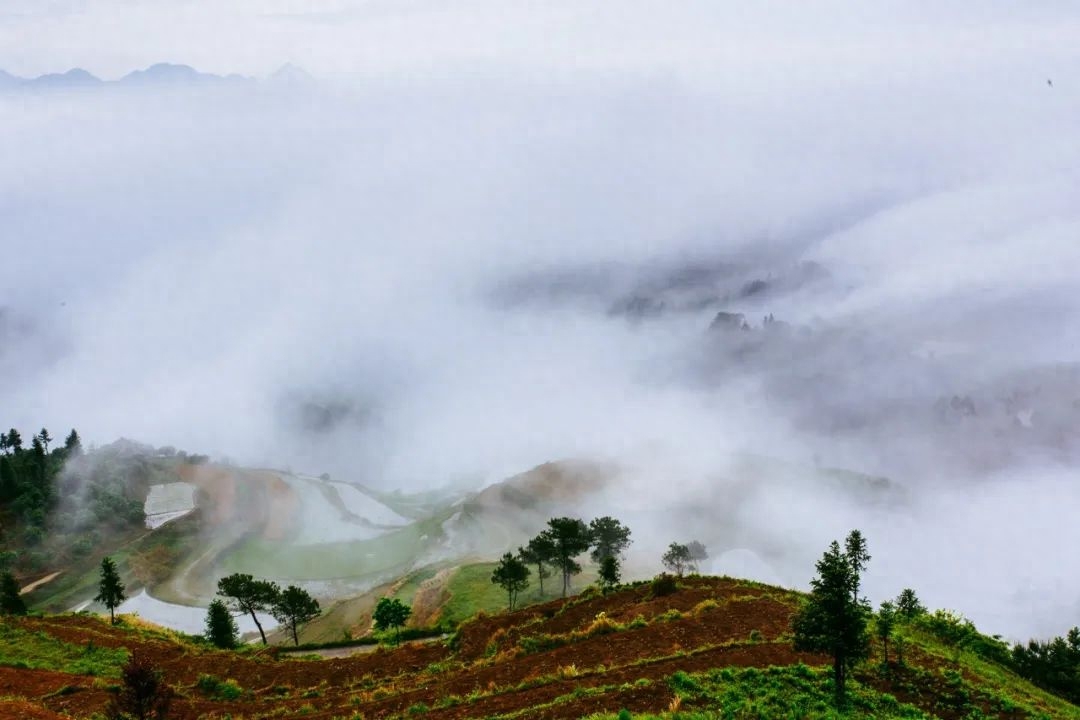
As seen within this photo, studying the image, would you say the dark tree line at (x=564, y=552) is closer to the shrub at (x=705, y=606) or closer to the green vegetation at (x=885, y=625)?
the shrub at (x=705, y=606)

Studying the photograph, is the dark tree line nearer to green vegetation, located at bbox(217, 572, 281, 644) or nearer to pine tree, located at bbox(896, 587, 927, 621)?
green vegetation, located at bbox(217, 572, 281, 644)

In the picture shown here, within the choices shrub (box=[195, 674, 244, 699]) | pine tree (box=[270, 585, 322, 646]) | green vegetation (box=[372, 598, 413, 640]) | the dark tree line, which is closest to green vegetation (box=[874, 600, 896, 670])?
shrub (box=[195, 674, 244, 699])

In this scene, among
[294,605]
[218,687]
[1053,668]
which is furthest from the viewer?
[294,605]

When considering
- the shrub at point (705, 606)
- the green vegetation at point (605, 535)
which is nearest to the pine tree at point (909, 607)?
the shrub at point (705, 606)

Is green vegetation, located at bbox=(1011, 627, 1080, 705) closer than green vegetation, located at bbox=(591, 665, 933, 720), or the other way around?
green vegetation, located at bbox=(591, 665, 933, 720)

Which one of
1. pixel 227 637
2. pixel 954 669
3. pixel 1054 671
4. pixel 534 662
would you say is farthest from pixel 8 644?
pixel 1054 671

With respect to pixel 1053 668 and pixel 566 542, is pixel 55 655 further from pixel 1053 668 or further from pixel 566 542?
pixel 1053 668

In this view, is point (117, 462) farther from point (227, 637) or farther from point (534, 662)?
point (534, 662)

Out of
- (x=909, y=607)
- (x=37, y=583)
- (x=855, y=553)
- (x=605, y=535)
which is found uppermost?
(x=605, y=535)

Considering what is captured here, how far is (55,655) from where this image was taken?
47531 millimetres

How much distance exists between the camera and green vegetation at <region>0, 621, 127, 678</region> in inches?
1730

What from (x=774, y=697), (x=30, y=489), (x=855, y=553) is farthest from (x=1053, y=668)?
(x=30, y=489)

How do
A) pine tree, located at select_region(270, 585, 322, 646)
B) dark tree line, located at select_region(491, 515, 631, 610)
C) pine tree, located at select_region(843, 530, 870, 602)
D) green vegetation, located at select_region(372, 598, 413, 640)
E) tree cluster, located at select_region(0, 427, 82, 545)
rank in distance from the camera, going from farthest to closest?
tree cluster, located at select_region(0, 427, 82, 545) < dark tree line, located at select_region(491, 515, 631, 610) < pine tree, located at select_region(270, 585, 322, 646) < green vegetation, located at select_region(372, 598, 413, 640) < pine tree, located at select_region(843, 530, 870, 602)

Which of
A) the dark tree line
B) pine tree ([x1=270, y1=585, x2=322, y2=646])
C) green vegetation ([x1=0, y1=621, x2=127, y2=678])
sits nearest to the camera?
green vegetation ([x1=0, y1=621, x2=127, y2=678])
